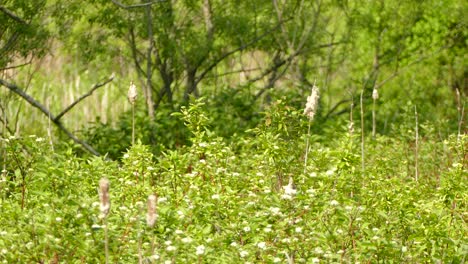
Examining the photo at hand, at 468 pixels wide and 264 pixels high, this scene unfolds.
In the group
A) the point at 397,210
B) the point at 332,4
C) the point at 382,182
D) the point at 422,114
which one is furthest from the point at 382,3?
the point at 397,210

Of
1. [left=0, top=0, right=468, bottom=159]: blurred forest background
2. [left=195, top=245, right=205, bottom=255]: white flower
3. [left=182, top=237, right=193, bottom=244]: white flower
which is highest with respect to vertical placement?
[left=0, top=0, right=468, bottom=159]: blurred forest background

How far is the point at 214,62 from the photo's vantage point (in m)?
12.1

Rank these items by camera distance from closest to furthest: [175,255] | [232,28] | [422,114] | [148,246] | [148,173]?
[175,255] < [148,246] < [148,173] < [232,28] < [422,114]

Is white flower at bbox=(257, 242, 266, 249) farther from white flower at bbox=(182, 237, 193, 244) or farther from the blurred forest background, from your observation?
the blurred forest background

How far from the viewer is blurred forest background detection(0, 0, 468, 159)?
10875 mm

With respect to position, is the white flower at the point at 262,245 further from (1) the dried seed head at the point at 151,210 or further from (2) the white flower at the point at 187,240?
(1) the dried seed head at the point at 151,210

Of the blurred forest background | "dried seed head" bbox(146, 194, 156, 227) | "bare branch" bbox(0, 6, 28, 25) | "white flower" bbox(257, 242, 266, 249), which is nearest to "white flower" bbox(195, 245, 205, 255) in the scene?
"white flower" bbox(257, 242, 266, 249)

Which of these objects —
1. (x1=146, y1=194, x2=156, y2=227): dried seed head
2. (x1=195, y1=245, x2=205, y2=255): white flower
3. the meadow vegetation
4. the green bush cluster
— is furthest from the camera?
the meadow vegetation

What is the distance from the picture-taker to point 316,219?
5.36 meters

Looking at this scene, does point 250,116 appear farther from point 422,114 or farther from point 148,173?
point 148,173

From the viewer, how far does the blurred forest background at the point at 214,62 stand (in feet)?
35.7

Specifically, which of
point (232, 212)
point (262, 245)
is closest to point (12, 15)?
point (232, 212)

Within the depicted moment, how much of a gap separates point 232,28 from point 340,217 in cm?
712

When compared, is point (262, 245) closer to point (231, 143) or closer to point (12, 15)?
point (231, 143)
